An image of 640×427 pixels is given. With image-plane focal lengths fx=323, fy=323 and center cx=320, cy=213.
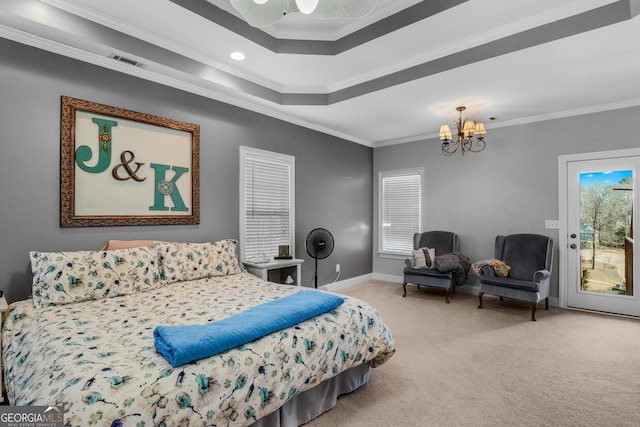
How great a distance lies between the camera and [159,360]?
1.45 meters

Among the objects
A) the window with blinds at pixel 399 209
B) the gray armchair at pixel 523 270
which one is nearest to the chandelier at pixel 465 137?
the window with blinds at pixel 399 209

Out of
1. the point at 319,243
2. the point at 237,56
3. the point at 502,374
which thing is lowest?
the point at 502,374

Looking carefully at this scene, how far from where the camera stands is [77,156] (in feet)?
9.05

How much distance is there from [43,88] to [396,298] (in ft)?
15.1

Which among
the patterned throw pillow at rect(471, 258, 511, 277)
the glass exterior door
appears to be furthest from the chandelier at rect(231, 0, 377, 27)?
the glass exterior door

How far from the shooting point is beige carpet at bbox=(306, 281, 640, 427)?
2008 millimetres

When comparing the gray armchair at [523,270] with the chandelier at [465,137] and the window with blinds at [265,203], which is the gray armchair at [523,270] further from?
the window with blinds at [265,203]

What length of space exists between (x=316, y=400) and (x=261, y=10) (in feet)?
A: 7.95

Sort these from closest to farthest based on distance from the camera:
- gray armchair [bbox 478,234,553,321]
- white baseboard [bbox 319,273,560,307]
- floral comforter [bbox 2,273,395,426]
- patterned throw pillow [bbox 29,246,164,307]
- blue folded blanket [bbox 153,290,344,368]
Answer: floral comforter [bbox 2,273,395,426]
blue folded blanket [bbox 153,290,344,368]
patterned throw pillow [bbox 29,246,164,307]
gray armchair [bbox 478,234,553,321]
white baseboard [bbox 319,273,560,307]

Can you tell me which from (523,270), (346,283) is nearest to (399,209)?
(346,283)

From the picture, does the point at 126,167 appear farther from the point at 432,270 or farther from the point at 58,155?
the point at 432,270

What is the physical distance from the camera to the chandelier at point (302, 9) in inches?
74.4

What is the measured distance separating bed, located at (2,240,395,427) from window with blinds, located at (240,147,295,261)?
3.52 ft

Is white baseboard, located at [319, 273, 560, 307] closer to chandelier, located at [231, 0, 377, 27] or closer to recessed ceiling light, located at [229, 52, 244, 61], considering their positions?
recessed ceiling light, located at [229, 52, 244, 61]
